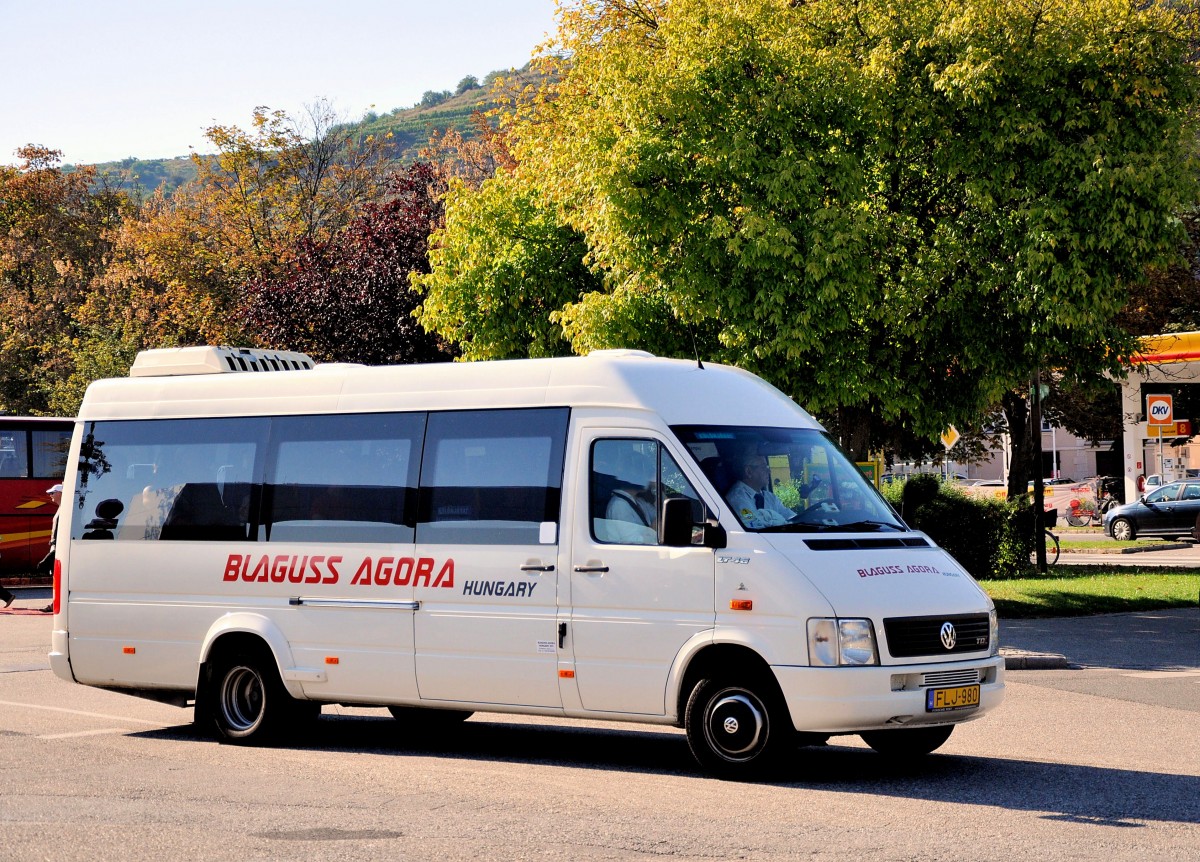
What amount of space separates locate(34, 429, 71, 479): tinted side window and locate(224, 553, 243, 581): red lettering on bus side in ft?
66.1

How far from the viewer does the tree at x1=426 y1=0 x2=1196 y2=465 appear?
19141 millimetres

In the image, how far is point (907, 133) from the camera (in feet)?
67.5

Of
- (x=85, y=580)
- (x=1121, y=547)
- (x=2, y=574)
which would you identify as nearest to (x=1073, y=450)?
(x=1121, y=547)

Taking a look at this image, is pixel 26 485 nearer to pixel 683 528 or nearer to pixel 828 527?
pixel 683 528

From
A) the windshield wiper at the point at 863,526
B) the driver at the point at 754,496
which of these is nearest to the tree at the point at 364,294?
the driver at the point at 754,496

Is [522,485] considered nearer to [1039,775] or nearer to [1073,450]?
[1039,775]

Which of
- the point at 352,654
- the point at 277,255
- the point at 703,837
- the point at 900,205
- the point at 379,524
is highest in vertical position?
the point at 277,255

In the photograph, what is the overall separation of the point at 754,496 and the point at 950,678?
161 centimetres

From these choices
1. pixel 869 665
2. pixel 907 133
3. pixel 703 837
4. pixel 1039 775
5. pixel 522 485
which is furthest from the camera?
pixel 907 133

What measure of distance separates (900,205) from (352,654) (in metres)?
12.7

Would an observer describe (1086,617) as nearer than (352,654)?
No

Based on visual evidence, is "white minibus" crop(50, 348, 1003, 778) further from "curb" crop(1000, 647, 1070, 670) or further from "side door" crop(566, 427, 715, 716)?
"curb" crop(1000, 647, 1070, 670)

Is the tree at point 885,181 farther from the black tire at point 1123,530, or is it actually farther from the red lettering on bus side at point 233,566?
the black tire at point 1123,530

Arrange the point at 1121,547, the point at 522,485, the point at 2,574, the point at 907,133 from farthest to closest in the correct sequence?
the point at 1121,547 → the point at 2,574 → the point at 907,133 → the point at 522,485
